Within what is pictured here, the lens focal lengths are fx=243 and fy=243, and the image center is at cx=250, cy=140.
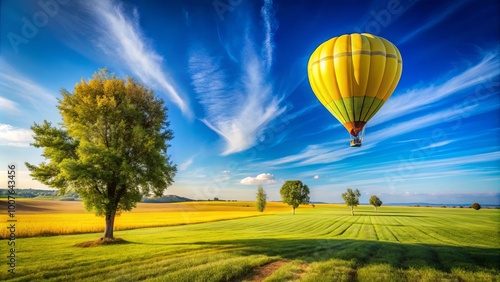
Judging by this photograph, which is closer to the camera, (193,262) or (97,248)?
(193,262)

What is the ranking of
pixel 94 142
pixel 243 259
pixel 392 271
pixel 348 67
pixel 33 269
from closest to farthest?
1. pixel 33 269
2. pixel 392 271
3. pixel 243 259
4. pixel 348 67
5. pixel 94 142

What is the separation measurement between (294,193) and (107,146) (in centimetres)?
6666

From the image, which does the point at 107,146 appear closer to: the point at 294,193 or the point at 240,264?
the point at 240,264

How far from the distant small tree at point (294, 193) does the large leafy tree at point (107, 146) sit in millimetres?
62509

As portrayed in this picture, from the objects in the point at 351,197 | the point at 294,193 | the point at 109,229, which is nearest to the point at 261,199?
the point at 294,193

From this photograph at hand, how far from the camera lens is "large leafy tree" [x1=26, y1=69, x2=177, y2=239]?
18047 mm

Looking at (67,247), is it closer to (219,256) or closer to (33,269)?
(33,269)

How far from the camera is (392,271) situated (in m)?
12.4

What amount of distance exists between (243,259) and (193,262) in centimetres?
276

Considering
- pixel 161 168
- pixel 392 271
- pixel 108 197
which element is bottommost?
pixel 392 271

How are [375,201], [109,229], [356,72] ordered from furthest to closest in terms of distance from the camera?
[375,201] < [109,229] < [356,72]

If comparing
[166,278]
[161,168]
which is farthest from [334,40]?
[166,278]

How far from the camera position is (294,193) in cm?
7894

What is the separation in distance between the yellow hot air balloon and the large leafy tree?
1454cm
